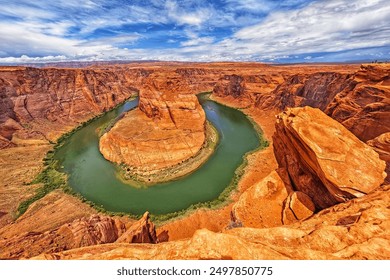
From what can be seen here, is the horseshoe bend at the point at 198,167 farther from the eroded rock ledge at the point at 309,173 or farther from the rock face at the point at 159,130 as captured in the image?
the rock face at the point at 159,130

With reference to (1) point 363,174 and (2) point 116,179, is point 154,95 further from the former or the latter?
(1) point 363,174

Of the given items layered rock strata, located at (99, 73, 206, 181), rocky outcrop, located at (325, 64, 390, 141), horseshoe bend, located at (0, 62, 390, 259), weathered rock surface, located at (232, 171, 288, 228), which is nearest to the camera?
horseshoe bend, located at (0, 62, 390, 259)

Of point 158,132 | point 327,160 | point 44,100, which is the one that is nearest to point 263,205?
point 327,160

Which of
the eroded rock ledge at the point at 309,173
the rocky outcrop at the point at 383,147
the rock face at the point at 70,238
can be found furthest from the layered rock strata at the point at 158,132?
the rocky outcrop at the point at 383,147

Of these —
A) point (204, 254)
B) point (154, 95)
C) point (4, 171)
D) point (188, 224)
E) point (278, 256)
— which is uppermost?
point (154, 95)

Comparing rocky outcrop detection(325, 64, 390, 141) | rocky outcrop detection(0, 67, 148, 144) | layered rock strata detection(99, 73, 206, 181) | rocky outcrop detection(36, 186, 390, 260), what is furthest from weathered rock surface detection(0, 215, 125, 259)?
rocky outcrop detection(0, 67, 148, 144)

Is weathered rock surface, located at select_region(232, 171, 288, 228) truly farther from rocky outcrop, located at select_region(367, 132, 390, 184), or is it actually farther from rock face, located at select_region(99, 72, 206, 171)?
rock face, located at select_region(99, 72, 206, 171)

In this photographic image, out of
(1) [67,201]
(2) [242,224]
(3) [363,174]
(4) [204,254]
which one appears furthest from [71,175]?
(3) [363,174]

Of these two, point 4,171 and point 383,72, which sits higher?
point 383,72
